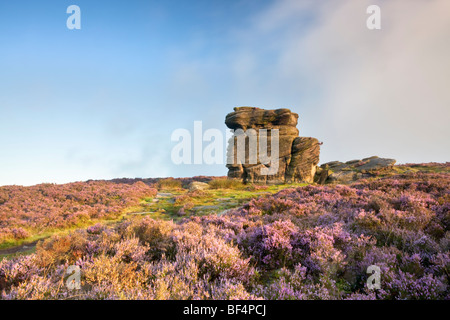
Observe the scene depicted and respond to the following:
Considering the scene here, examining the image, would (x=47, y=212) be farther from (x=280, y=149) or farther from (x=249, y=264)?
(x=280, y=149)

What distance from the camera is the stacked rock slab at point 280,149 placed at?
104 feet

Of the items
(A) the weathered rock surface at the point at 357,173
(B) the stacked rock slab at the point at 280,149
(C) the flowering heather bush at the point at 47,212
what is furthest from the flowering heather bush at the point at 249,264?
(B) the stacked rock slab at the point at 280,149

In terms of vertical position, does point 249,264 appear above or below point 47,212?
above

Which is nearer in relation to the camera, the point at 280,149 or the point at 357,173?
the point at 357,173

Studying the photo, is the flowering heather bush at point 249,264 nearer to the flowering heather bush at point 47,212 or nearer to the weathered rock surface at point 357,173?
the flowering heather bush at point 47,212

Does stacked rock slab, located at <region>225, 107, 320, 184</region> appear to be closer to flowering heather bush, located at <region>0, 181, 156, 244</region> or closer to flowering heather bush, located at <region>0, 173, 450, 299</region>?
flowering heather bush, located at <region>0, 181, 156, 244</region>

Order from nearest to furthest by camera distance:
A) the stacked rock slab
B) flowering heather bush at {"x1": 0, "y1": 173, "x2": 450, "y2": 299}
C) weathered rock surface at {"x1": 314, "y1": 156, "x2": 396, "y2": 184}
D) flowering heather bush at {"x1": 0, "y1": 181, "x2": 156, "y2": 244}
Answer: flowering heather bush at {"x1": 0, "y1": 173, "x2": 450, "y2": 299}
flowering heather bush at {"x1": 0, "y1": 181, "x2": 156, "y2": 244}
weathered rock surface at {"x1": 314, "y1": 156, "x2": 396, "y2": 184}
the stacked rock slab

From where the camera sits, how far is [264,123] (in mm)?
35969

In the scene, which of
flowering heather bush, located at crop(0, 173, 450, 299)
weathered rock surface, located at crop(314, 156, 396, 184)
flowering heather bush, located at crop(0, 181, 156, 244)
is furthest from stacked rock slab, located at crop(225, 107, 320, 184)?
flowering heather bush, located at crop(0, 173, 450, 299)

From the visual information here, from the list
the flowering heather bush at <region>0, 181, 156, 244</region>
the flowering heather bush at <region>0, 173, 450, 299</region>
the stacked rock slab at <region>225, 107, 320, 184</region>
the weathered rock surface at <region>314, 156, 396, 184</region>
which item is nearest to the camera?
the flowering heather bush at <region>0, 173, 450, 299</region>


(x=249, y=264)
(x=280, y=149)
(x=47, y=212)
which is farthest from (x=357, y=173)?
(x=47, y=212)

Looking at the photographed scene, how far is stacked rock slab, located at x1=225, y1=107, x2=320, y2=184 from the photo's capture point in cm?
3184

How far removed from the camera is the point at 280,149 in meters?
33.2
